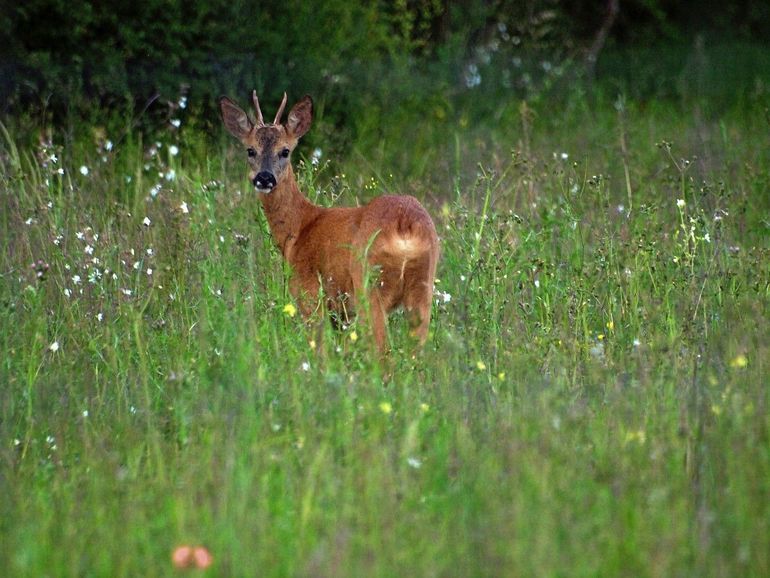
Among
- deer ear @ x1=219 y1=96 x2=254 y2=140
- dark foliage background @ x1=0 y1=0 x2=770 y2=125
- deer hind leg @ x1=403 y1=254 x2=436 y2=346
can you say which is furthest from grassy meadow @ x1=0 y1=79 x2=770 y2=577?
dark foliage background @ x1=0 y1=0 x2=770 y2=125

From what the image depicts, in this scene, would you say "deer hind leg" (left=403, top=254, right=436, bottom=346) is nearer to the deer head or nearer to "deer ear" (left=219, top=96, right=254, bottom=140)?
the deer head

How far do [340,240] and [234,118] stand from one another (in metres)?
1.16

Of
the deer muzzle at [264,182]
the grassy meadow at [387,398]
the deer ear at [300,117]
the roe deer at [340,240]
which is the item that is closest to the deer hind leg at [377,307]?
the roe deer at [340,240]

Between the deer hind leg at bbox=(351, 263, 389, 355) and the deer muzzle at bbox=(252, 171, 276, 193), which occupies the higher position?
the deer muzzle at bbox=(252, 171, 276, 193)

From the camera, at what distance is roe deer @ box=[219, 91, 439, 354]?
5.43m

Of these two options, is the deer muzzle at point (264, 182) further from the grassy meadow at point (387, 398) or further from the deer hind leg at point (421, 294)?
the deer hind leg at point (421, 294)

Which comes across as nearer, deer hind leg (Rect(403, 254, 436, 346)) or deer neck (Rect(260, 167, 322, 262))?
deer hind leg (Rect(403, 254, 436, 346))

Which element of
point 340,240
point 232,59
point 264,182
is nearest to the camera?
point 340,240

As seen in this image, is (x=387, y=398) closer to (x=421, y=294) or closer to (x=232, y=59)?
(x=421, y=294)

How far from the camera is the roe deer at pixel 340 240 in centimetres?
543

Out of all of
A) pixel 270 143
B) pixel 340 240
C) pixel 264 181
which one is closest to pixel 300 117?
pixel 270 143

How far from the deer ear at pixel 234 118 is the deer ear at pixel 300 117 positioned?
0.66 feet

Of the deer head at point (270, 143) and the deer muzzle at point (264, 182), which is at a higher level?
the deer head at point (270, 143)

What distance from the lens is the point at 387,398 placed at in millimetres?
4375
